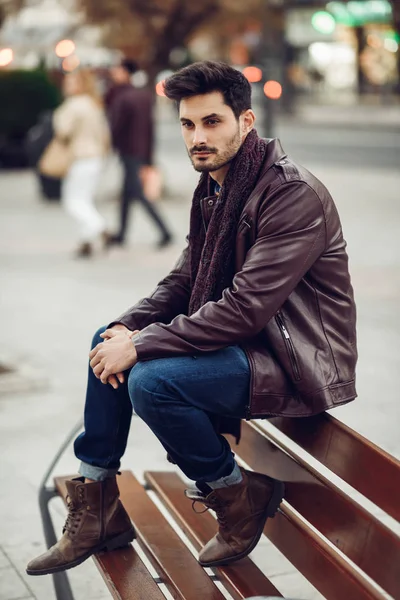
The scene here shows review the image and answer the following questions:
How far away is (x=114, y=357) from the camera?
2.74 m

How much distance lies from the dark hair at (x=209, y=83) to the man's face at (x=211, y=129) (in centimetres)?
2

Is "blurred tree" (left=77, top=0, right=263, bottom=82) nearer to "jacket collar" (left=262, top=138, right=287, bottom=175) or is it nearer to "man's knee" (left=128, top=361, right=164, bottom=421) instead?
"jacket collar" (left=262, top=138, right=287, bottom=175)

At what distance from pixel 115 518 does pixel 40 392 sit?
2.89m

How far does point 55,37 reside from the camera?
30641mm

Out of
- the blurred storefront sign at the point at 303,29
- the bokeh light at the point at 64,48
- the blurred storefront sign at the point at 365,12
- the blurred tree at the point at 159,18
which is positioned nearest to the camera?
the blurred tree at the point at 159,18

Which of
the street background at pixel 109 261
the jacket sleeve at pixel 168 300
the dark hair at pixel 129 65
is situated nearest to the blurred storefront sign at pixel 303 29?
the street background at pixel 109 261

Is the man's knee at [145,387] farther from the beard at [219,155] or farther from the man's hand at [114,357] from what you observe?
the beard at [219,155]

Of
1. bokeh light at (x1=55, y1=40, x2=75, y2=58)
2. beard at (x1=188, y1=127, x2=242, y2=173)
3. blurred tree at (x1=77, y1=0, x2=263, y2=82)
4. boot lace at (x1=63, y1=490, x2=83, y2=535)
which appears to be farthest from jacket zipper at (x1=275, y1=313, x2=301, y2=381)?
bokeh light at (x1=55, y1=40, x2=75, y2=58)

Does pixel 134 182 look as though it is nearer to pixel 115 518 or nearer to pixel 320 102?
pixel 115 518

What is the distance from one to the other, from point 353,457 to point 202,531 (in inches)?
29.2

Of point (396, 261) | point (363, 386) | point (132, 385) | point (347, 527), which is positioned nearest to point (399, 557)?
point (347, 527)

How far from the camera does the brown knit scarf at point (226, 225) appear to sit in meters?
2.83

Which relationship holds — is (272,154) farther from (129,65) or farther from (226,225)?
(129,65)

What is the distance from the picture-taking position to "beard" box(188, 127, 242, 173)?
2.89 meters
